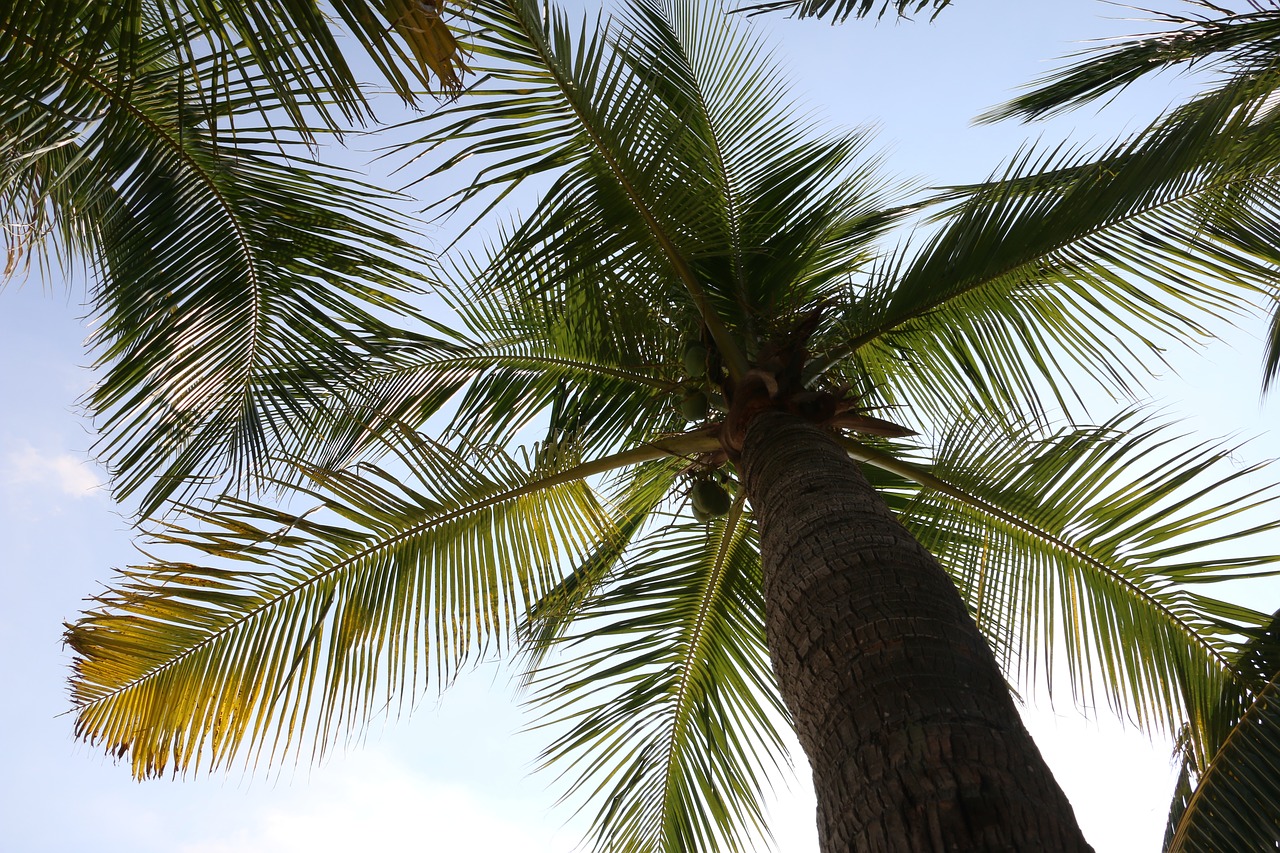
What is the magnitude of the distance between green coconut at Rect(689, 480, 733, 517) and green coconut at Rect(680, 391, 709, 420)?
12.2 inches

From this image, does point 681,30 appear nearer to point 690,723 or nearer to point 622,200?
point 622,200

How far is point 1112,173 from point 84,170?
4463 millimetres

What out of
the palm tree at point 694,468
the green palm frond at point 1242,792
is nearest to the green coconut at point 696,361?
the palm tree at point 694,468

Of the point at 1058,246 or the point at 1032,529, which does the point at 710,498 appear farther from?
the point at 1058,246

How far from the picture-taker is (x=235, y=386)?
3965 millimetres

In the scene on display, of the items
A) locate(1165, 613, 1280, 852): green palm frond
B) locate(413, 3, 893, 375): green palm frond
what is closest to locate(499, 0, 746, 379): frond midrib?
locate(413, 3, 893, 375): green palm frond

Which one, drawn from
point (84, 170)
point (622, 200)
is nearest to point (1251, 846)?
point (622, 200)

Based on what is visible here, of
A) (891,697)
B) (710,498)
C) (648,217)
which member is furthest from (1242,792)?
(648,217)

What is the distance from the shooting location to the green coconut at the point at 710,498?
4.26 metres

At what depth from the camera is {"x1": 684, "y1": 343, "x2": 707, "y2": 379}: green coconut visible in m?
4.17

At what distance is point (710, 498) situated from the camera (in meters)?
4.26

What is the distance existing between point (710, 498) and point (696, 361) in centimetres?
62

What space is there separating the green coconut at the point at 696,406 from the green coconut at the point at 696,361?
0.28 ft

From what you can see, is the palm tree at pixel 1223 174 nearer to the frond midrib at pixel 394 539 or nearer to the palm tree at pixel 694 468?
the palm tree at pixel 694 468
